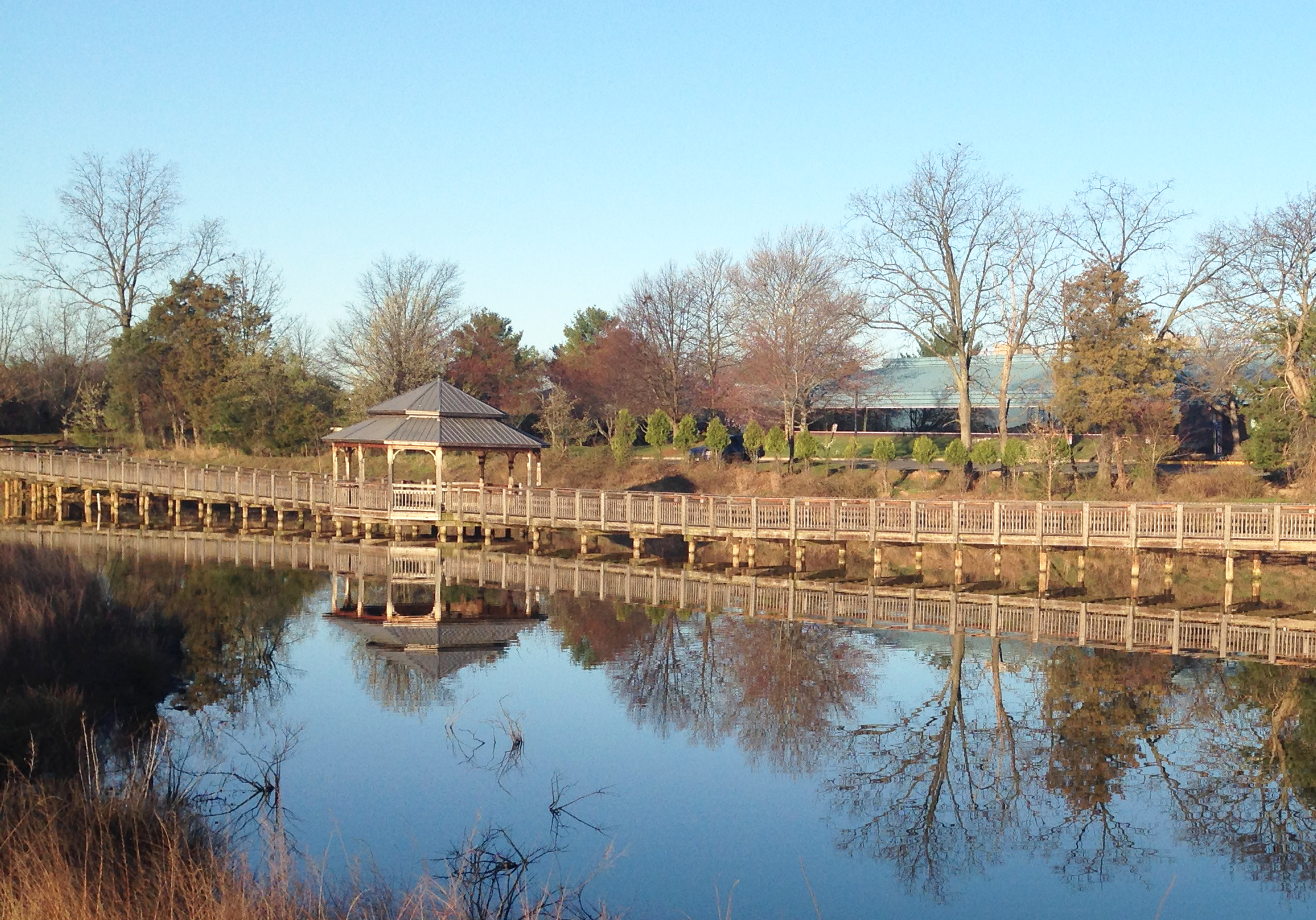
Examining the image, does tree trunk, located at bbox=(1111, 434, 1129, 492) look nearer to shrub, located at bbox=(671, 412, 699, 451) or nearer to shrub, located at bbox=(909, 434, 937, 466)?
shrub, located at bbox=(909, 434, 937, 466)

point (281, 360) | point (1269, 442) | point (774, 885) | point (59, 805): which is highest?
point (281, 360)

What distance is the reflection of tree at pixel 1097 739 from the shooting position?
1298 centimetres

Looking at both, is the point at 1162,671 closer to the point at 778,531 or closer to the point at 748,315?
the point at 778,531

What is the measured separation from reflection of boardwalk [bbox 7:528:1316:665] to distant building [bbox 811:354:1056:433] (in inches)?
907

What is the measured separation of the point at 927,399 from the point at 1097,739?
40317 millimetres

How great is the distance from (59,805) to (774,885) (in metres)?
6.30

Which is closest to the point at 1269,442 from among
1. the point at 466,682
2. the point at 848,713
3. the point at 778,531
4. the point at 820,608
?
the point at 778,531

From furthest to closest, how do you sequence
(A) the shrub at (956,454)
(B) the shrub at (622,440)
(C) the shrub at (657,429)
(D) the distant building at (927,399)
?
(D) the distant building at (927,399) → (C) the shrub at (657,429) → (B) the shrub at (622,440) → (A) the shrub at (956,454)

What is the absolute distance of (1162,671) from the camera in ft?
68.1

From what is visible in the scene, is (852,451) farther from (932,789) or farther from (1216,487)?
(932,789)

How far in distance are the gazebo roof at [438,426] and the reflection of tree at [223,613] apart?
546 cm

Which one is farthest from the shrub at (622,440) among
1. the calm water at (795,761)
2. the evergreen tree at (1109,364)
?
the calm water at (795,761)

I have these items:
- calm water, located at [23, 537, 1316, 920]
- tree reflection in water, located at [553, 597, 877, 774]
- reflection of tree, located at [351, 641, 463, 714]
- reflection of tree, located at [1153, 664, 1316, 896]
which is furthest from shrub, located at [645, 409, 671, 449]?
reflection of tree, located at [1153, 664, 1316, 896]

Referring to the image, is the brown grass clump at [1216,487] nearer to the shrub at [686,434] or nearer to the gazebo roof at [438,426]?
the shrub at [686,434]
